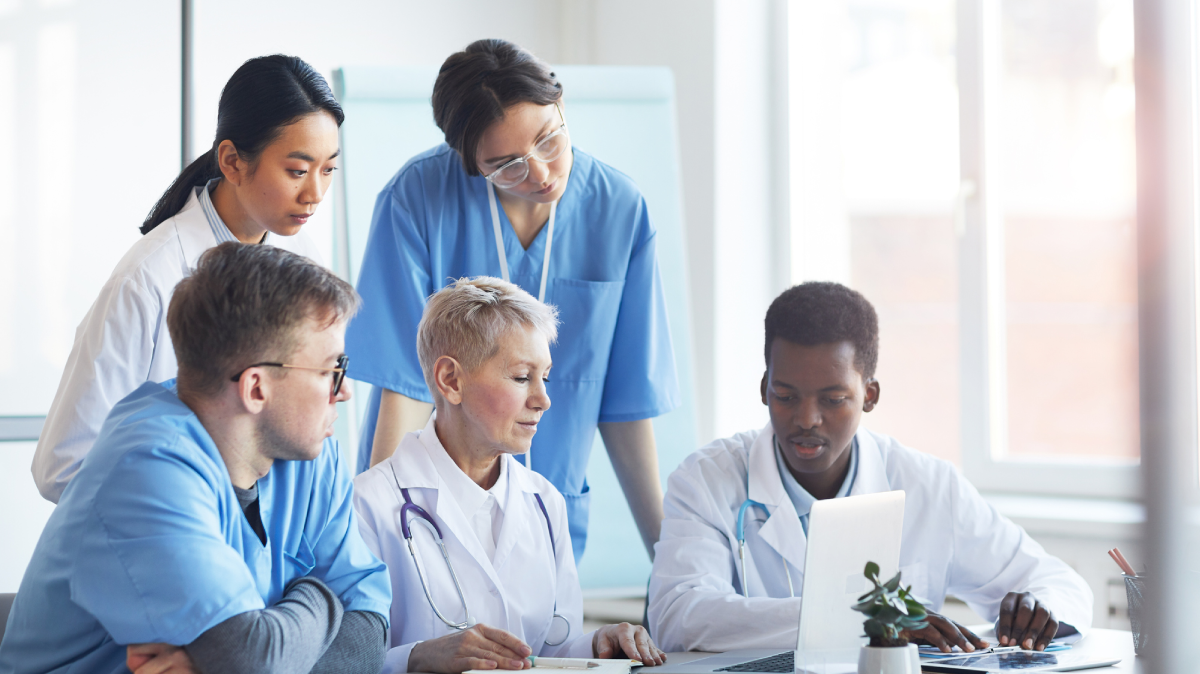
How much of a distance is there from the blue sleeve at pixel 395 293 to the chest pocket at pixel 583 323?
282 mm

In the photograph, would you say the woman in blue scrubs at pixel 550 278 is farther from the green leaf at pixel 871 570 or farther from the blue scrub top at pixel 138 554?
the green leaf at pixel 871 570

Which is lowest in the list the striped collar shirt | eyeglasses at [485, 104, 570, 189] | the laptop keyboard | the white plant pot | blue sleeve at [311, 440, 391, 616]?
the laptop keyboard

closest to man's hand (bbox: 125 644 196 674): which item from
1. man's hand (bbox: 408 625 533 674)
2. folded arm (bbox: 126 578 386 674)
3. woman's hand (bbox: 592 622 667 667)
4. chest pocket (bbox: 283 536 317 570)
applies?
folded arm (bbox: 126 578 386 674)

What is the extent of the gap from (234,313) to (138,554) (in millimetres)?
303

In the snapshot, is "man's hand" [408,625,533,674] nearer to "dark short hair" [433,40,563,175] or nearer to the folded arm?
the folded arm

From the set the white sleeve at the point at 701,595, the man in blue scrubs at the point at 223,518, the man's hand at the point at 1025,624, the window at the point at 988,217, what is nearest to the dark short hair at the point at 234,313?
the man in blue scrubs at the point at 223,518

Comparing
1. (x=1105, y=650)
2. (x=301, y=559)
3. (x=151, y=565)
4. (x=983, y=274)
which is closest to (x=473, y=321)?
(x=301, y=559)

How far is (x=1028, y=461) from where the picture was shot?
3.08m

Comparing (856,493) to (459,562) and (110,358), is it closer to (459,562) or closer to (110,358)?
(459,562)

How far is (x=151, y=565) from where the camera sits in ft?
3.74

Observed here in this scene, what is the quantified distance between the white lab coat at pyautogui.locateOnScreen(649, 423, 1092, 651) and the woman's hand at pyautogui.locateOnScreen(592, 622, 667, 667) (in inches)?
7.7

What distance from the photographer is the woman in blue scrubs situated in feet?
6.56

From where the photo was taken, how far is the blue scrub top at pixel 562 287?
6.82 feet

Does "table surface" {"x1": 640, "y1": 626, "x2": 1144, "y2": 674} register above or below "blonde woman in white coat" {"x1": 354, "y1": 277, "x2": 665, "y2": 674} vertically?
below
